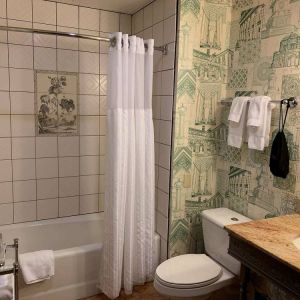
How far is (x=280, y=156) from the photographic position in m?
A: 1.90

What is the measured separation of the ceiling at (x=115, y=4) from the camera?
2.54 meters

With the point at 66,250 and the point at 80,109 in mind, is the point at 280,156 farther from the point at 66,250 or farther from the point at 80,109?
the point at 80,109

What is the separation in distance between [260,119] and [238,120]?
17 cm

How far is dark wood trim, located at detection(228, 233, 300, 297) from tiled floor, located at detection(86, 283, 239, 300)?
0.74 meters

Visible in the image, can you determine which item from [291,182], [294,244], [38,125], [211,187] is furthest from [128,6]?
[294,244]

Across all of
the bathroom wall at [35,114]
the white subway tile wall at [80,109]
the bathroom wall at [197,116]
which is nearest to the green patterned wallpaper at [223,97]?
the bathroom wall at [197,116]

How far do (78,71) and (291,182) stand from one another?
1.96m

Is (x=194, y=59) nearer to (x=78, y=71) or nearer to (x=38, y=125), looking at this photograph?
(x=78, y=71)

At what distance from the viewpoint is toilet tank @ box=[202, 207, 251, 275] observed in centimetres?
209

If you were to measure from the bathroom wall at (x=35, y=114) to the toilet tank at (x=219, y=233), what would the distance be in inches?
46.1

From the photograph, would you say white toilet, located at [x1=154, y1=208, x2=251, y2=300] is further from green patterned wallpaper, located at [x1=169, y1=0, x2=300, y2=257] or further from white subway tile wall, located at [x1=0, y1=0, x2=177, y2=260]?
white subway tile wall, located at [x1=0, y1=0, x2=177, y2=260]

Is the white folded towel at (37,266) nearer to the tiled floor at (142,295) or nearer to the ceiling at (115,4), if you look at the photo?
the tiled floor at (142,295)

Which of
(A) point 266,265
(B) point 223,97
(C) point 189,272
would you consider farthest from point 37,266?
(B) point 223,97

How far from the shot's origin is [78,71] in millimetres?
2754
